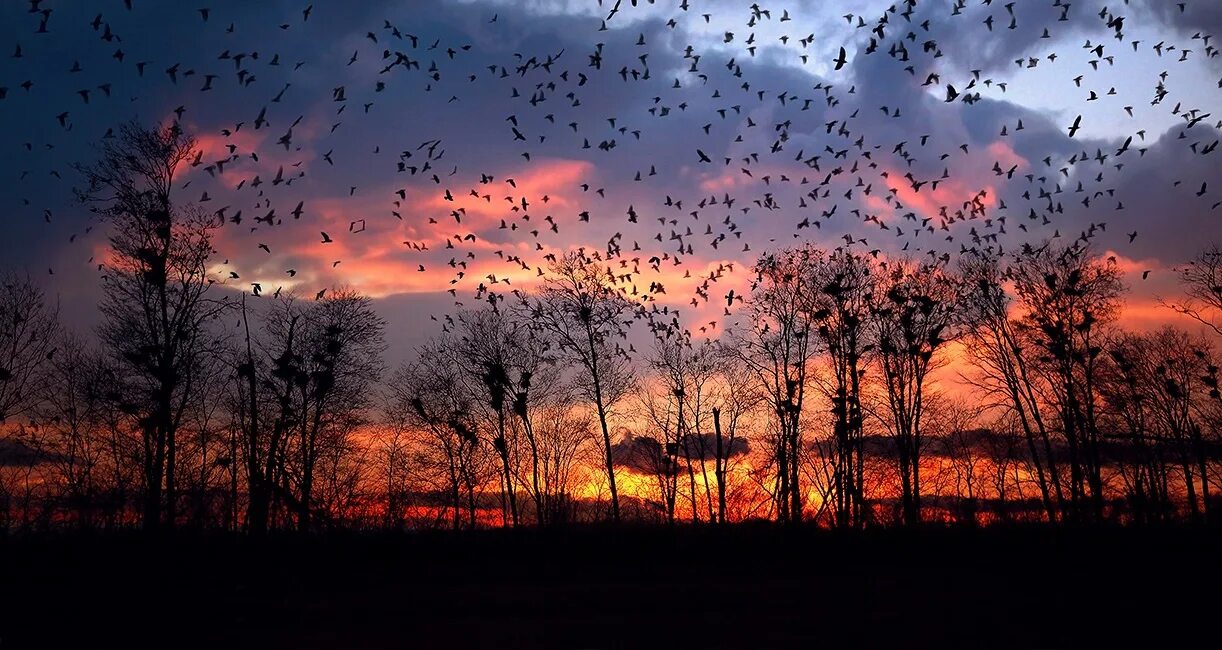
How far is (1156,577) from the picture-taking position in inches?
689

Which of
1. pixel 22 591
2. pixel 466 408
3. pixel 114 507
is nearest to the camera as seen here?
pixel 22 591

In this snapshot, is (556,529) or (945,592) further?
(556,529)

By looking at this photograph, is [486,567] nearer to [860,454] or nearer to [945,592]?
[945,592]

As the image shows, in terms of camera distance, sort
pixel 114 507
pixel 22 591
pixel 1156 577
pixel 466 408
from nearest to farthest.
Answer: pixel 22 591 < pixel 1156 577 < pixel 114 507 < pixel 466 408

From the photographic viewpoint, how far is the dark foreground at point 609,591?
441 inches

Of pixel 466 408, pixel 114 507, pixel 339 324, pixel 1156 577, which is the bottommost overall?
pixel 1156 577

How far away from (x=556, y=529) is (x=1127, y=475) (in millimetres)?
43557

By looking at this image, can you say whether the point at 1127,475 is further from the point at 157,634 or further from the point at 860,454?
the point at 157,634

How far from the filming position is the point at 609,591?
49.9 feet

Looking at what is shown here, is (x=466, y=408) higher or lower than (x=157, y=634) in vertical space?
higher

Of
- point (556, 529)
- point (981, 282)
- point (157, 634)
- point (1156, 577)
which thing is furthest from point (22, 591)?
point (981, 282)

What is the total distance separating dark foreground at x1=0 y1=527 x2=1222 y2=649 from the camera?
441 inches

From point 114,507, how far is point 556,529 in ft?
41.0

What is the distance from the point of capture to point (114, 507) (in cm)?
2222
